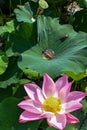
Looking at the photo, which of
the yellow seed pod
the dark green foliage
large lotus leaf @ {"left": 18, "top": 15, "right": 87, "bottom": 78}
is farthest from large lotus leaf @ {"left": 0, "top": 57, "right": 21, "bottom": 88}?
the yellow seed pod

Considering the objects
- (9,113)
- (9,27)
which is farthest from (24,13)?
(9,113)

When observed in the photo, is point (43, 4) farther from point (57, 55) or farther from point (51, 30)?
point (57, 55)

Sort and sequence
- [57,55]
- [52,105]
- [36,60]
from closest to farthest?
[52,105], [36,60], [57,55]

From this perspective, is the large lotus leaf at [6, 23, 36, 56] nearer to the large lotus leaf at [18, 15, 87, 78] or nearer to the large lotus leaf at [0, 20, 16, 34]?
the large lotus leaf at [18, 15, 87, 78]

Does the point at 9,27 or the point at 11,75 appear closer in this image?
the point at 11,75

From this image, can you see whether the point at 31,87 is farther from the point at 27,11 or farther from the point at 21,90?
the point at 27,11

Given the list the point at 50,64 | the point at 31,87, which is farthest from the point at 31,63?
the point at 31,87

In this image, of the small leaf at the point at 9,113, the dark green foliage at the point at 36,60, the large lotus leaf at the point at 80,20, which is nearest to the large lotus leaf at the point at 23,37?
the dark green foliage at the point at 36,60
